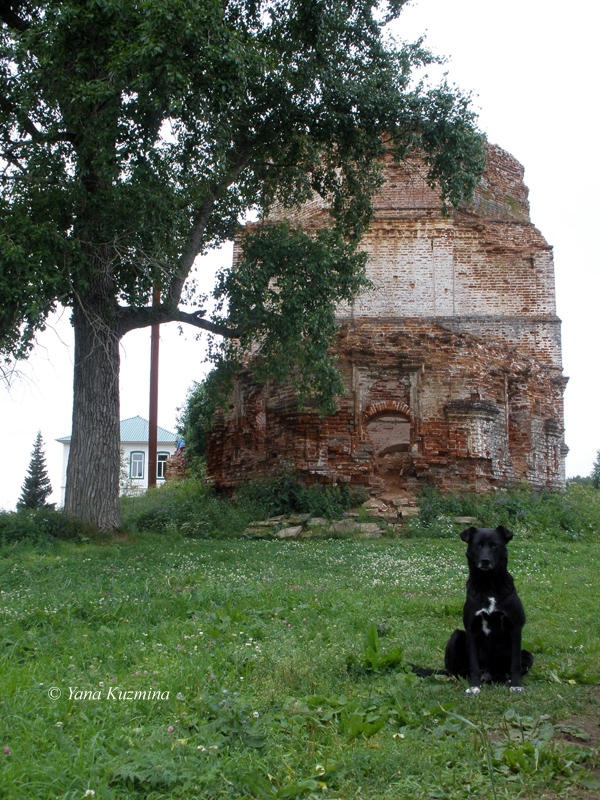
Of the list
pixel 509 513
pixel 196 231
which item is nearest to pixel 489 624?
pixel 196 231

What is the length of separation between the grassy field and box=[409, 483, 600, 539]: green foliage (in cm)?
678

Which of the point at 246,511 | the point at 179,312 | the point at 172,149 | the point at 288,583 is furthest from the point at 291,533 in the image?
the point at 172,149

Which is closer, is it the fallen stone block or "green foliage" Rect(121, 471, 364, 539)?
the fallen stone block

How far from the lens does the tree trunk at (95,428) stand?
1205cm

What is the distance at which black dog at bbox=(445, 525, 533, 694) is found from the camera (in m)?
4.17

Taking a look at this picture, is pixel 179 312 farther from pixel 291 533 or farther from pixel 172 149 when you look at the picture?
pixel 291 533

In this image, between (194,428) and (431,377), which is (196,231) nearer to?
(431,377)

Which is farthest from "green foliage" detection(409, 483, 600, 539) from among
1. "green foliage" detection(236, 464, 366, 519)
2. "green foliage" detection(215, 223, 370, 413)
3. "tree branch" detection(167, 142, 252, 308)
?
"tree branch" detection(167, 142, 252, 308)

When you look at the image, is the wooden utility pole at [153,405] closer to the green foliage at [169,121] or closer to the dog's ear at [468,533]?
the green foliage at [169,121]

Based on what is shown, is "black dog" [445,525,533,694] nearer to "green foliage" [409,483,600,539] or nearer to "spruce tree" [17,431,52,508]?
"green foliage" [409,483,600,539]

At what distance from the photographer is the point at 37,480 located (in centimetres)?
4459

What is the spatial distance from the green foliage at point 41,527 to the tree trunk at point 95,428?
199 mm

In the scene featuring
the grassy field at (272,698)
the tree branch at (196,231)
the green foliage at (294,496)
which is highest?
the tree branch at (196,231)

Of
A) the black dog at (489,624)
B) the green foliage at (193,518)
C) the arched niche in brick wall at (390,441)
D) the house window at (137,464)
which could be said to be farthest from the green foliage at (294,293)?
the house window at (137,464)
